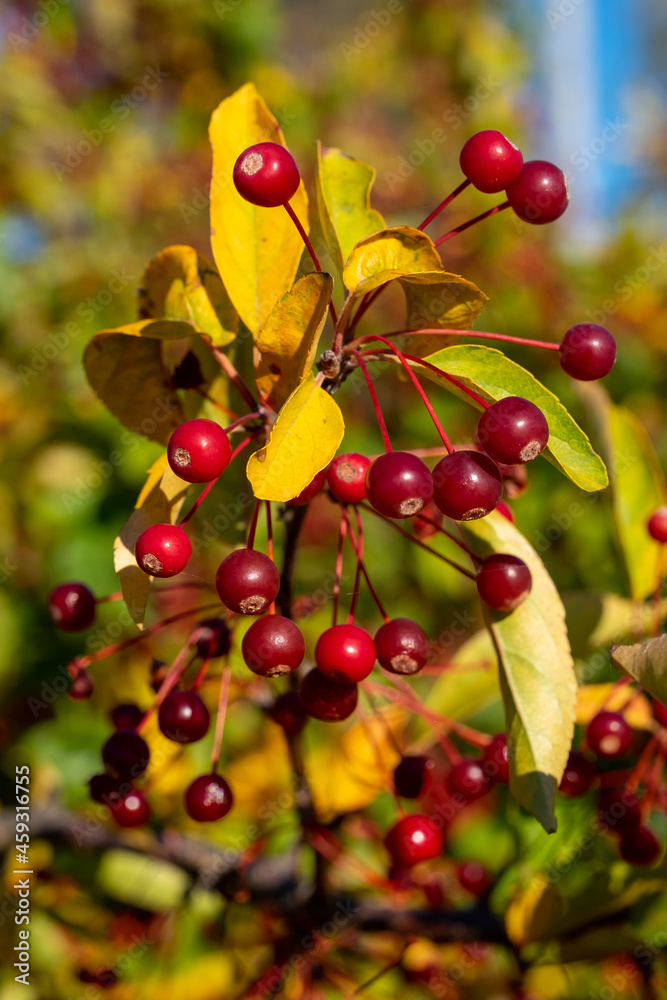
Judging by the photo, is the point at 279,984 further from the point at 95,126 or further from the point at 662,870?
the point at 95,126

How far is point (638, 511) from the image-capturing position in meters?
1.48

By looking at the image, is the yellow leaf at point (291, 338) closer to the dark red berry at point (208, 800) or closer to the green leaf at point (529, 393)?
the green leaf at point (529, 393)

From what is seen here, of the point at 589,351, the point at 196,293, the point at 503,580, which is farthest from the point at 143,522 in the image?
the point at 589,351

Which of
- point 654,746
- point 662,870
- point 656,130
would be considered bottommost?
point 662,870

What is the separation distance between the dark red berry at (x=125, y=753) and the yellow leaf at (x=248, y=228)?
579 mm

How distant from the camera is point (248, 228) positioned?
1059 millimetres

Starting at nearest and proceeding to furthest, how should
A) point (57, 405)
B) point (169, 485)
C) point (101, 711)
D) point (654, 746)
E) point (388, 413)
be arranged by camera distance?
point (169, 485)
point (654, 746)
point (101, 711)
point (57, 405)
point (388, 413)

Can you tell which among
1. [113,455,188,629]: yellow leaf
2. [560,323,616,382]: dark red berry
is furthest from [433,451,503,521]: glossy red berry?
[113,455,188,629]: yellow leaf

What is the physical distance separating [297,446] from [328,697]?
0.33 m

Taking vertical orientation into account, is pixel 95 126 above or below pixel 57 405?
above

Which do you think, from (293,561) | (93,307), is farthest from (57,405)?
(293,561)

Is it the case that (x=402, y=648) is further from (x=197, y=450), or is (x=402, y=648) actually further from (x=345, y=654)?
(x=197, y=450)

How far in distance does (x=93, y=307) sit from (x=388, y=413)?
1.29 m

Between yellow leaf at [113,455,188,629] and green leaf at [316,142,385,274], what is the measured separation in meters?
0.37
